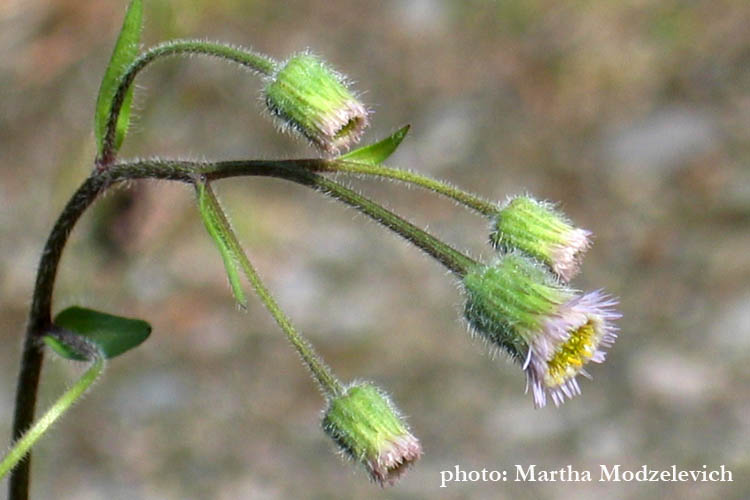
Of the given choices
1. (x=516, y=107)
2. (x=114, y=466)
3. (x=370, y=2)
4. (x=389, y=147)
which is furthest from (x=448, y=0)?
(x=389, y=147)

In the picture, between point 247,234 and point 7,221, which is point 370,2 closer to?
point 247,234

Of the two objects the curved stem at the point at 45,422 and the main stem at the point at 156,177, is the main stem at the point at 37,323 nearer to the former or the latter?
the main stem at the point at 156,177

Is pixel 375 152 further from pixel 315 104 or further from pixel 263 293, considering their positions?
pixel 263 293

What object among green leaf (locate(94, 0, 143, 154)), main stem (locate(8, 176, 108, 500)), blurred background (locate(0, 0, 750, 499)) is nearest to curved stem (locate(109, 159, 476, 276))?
main stem (locate(8, 176, 108, 500))

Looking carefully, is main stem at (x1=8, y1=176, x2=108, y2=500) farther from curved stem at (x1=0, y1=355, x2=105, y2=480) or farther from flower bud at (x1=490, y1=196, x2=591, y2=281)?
flower bud at (x1=490, y1=196, x2=591, y2=281)

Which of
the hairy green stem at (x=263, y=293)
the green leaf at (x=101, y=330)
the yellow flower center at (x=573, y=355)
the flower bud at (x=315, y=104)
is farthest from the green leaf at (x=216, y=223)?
the yellow flower center at (x=573, y=355)

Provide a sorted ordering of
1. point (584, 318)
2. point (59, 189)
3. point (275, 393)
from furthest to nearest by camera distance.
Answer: point (275, 393), point (59, 189), point (584, 318)

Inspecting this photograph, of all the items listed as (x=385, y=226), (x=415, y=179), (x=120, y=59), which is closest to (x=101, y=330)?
(x=120, y=59)
